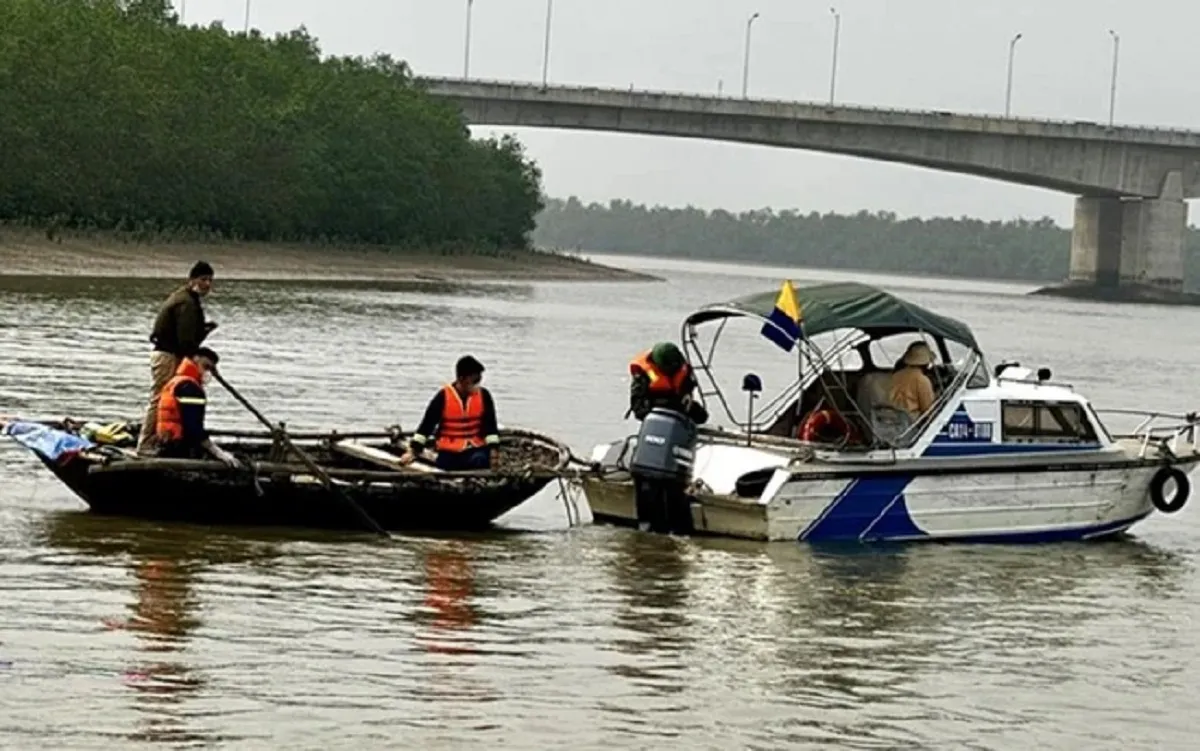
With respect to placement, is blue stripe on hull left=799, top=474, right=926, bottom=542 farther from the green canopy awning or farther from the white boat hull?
the green canopy awning

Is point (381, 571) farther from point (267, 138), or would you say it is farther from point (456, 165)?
point (456, 165)

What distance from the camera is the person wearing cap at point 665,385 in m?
20.2

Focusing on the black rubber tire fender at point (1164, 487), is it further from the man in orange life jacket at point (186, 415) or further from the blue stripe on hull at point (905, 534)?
the man in orange life jacket at point (186, 415)

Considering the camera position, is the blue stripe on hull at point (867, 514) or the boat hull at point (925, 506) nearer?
the boat hull at point (925, 506)

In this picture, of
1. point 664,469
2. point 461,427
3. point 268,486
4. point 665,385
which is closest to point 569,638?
point 268,486

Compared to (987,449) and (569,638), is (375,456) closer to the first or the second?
(987,449)

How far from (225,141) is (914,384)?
6636cm

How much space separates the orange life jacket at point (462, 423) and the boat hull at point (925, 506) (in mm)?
1447

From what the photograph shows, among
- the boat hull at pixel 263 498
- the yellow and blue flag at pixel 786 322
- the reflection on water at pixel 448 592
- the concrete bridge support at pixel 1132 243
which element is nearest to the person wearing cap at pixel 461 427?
the boat hull at pixel 263 498

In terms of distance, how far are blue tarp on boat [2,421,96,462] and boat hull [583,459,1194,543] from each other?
14.3ft

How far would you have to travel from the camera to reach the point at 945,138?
111m

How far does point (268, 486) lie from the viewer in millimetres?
18891

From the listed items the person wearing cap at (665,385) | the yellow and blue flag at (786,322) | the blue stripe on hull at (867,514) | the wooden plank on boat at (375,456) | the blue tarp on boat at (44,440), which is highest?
the yellow and blue flag at (786,322)

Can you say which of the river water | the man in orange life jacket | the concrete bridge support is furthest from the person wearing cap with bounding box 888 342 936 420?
the concrete bridge support
